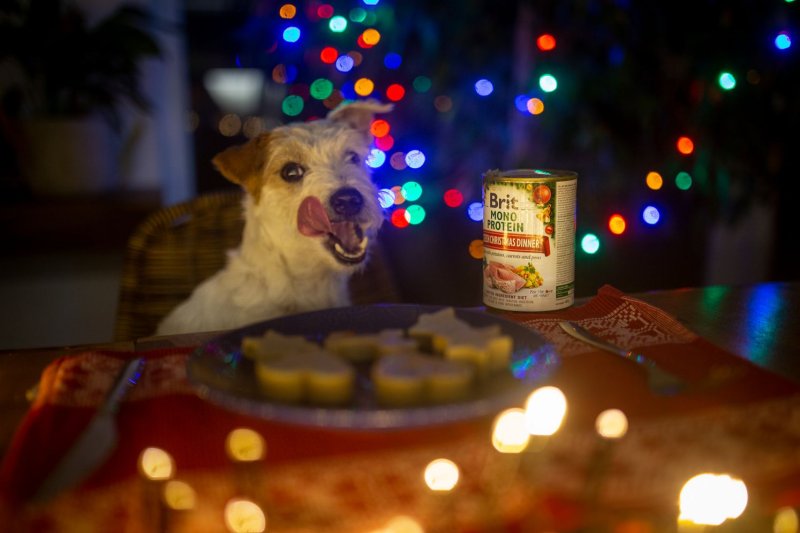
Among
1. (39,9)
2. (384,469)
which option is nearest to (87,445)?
(384,469)

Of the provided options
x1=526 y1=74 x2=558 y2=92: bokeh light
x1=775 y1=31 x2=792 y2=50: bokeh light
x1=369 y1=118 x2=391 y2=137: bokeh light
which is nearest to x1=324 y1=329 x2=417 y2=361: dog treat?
x1=526 y1=74 x2=558 y2=92: bokeh light

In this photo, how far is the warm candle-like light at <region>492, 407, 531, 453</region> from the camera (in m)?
0.55

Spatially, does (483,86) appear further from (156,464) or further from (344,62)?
(156,464)

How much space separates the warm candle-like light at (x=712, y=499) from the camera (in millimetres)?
500

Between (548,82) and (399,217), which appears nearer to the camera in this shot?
(548,82)

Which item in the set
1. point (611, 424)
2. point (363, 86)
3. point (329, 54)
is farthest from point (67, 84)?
point (611, 424)

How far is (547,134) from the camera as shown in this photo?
7.57ft

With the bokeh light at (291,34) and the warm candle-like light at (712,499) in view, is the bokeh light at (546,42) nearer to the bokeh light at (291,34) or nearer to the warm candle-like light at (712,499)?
the bokeh light at (291,34)

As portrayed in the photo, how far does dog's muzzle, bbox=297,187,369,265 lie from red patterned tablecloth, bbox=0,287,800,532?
61 cm

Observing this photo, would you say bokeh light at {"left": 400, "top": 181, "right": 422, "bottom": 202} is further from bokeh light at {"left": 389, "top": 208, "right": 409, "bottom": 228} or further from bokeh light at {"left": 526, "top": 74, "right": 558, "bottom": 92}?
bokeh light at {"left": 526, "top": 74, "right": 558, "bottom": 92}

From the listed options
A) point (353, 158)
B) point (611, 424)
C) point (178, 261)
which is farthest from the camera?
point (178, 261)

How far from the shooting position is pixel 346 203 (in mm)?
1271

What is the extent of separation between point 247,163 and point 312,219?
7.2 inches

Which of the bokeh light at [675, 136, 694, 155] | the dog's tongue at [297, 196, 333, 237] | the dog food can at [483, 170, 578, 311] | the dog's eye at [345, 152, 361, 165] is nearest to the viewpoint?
the dog food can at [483, 170, 578, 311]
